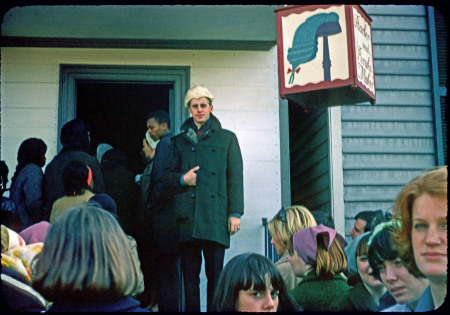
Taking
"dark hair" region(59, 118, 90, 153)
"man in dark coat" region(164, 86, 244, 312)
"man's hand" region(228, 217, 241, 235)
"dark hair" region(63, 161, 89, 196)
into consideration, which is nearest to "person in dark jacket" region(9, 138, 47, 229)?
"dark hair" region(59, 118, 90, 153)

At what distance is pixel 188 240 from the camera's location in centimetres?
497

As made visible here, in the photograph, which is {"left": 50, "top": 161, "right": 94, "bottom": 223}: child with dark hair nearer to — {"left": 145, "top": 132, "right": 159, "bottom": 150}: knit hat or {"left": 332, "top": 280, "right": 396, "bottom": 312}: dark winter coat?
{"left": 145, "top": 132, "right": 159, "bottom": 150}: knit hat

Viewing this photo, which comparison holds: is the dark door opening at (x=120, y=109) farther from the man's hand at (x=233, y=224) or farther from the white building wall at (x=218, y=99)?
the man's hand at (x=233, y=224)

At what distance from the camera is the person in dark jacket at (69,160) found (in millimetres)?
5168

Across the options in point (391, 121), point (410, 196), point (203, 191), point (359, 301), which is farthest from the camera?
point (391, 121)

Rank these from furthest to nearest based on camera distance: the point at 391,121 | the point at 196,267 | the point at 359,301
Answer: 1. the point at 391,121
2. the point at 196,267
3. the point at 359,301

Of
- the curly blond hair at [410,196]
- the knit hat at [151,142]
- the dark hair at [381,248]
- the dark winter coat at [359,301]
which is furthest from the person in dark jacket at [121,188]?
the curly blond hair at [410,196]

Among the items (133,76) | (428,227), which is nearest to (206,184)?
(133,76)

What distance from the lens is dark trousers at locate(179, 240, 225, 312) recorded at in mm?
4895

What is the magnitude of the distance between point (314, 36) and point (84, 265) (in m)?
4.14

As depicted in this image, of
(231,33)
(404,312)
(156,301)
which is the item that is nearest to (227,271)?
(404,312)

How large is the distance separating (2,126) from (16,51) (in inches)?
33.4

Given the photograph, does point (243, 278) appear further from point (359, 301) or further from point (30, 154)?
point (30, 154)

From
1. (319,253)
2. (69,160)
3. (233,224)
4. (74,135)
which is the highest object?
(74,135)
